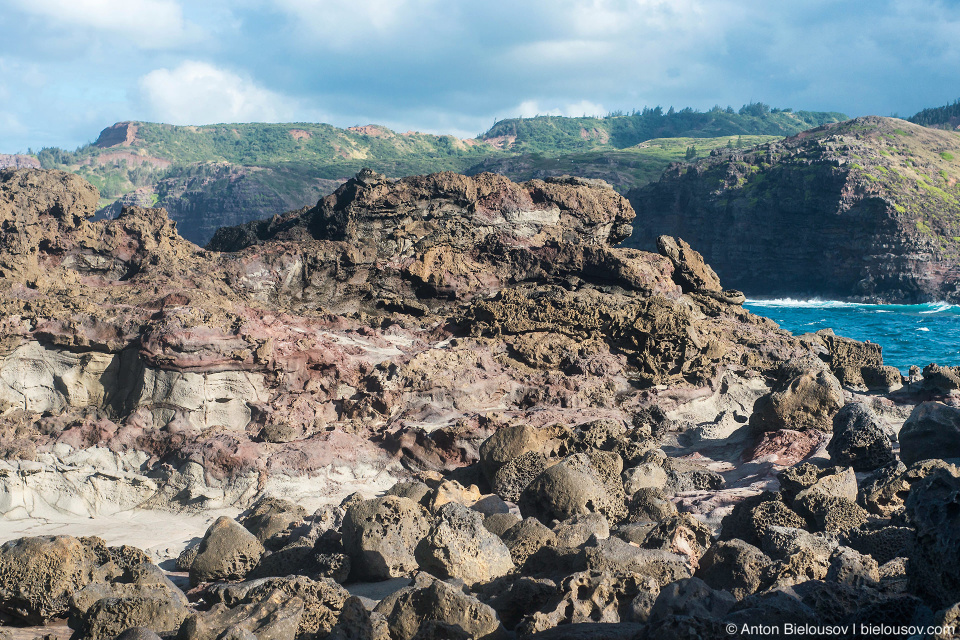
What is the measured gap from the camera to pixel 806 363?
49.4ft

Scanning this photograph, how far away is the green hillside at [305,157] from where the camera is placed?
112 m

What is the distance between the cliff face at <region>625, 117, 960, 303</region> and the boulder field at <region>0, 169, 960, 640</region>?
53.1m

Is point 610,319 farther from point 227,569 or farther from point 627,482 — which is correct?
point 227,569

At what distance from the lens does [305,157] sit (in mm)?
153750

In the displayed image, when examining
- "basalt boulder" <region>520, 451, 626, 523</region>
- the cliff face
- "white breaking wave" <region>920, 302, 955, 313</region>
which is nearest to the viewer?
"basalt boulder" <region>520, 451, 626, 523</region>

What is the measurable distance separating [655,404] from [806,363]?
3.64 metres

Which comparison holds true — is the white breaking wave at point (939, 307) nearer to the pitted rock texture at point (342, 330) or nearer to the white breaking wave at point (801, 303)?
the white breaking wave at point (801, 303)

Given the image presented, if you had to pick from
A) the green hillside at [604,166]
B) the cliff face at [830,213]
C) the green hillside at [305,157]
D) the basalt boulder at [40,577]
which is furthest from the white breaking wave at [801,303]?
the basalt boulder at [40,577]

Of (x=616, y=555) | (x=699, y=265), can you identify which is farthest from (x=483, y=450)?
(x=699, y=265)

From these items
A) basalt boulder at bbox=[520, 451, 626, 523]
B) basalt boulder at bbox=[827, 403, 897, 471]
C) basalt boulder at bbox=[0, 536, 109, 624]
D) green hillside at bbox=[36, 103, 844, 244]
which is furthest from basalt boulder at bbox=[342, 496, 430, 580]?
green hillside at bbox=[36, 103, 844, 244]

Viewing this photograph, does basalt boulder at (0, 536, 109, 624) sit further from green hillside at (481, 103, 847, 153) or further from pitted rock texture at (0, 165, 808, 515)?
green hillside at (481, 103, 847, 153)

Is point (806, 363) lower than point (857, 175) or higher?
lower

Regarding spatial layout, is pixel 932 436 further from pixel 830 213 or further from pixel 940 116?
pixel 940 116

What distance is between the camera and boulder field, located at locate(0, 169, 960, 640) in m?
5.66
